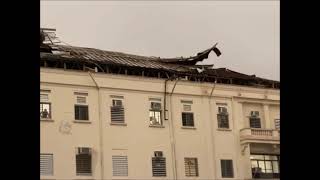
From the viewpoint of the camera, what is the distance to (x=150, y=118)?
63.0ft

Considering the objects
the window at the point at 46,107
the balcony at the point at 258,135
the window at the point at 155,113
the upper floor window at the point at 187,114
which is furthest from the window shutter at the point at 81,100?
the balcony at the point at 258,135

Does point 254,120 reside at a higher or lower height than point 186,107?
lower

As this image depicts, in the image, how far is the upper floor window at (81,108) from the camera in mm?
18109

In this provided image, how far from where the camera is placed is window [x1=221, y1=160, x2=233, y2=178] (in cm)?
1997

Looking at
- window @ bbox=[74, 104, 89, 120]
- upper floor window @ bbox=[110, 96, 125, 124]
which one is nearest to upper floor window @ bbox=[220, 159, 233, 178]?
upper floor window @ bbox=[110, 96, 125, 124]

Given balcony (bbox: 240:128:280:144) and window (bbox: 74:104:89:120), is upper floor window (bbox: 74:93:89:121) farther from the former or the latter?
balcony (bbox: 240:128:280:144)

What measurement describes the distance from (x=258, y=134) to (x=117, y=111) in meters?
4.96

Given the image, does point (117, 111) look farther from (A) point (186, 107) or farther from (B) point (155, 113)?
(A) point (186, 107)

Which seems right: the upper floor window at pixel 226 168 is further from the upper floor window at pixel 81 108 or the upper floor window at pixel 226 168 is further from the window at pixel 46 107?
the window at pixel 46 107

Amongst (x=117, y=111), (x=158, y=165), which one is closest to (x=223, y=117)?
(x=158, y=165)

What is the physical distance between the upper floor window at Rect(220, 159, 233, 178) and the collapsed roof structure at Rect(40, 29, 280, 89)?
268cm

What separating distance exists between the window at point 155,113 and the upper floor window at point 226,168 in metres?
2.58
